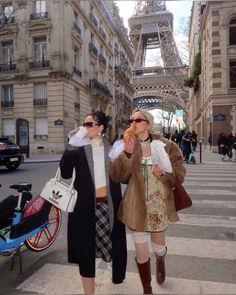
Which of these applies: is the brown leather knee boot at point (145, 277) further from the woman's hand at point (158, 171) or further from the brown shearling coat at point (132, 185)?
the woman's hand at point (158, 171)

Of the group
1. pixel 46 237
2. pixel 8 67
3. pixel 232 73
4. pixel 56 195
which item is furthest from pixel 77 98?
pixel 56 195

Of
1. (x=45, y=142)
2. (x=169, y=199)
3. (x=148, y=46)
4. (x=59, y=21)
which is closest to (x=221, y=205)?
(x=169, y=199)

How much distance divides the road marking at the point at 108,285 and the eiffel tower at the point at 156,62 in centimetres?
5782

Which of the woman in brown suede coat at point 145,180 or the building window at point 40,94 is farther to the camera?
the building window at point 40,94

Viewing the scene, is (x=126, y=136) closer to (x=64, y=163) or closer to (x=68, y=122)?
(x=64, y=163)

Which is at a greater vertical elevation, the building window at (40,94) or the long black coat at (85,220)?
the building window at (40,94)

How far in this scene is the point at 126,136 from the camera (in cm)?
285

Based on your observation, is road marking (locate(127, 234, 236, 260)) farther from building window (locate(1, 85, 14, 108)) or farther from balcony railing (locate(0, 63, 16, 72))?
balcony railing (locate(0, 63, 16, 72))

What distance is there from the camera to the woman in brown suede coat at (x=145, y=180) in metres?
2.85

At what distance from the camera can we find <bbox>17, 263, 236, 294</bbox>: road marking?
3.18 metres

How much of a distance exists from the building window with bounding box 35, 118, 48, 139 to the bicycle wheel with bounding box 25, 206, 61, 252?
73.7 ft

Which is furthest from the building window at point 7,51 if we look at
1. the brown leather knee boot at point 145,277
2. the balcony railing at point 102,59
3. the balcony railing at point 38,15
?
the brown leather knee boot at point 145,277

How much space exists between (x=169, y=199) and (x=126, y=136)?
71 cm

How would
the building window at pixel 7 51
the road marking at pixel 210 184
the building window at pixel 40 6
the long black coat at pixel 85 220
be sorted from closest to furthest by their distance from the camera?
the long black coat at pixel 85 220 < the road marking at pixel 210 184 < the building window at pixel 40 6 < the building window at pixel 7 51
